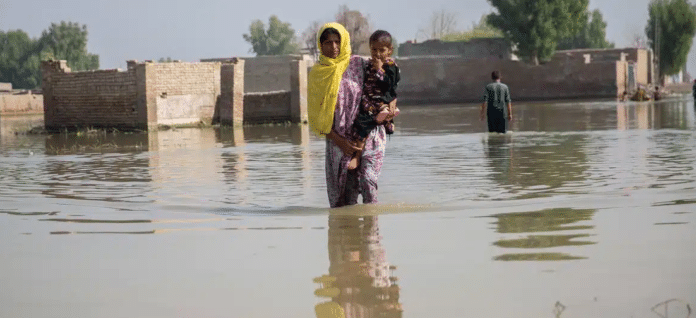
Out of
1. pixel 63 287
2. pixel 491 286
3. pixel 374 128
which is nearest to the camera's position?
pixel 491 286

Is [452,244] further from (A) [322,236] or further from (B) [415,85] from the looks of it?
(B) [415,85]

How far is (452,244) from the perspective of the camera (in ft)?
19.4

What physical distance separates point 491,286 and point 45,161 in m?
12.0

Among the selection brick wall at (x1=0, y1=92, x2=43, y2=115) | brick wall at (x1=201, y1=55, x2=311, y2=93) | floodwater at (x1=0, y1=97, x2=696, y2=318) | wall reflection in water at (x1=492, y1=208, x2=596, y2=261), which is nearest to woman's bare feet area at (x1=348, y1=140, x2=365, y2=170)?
floodwater at (x1=0, y1=97, x2=696, y2=318)

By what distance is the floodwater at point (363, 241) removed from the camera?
4461mm

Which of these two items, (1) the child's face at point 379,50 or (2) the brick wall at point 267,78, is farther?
(2) the brick wall at point 267,78

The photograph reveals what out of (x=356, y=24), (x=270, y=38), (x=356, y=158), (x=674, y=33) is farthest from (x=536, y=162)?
(x=270, y=38)

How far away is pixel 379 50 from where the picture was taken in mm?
7223

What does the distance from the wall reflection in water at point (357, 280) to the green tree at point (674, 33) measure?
63318 mm

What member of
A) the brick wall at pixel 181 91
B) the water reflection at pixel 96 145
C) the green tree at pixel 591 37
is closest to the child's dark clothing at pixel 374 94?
the water reflection at pixel 96 145

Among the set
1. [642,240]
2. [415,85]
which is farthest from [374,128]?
[415,85]

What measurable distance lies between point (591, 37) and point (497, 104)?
7928cm

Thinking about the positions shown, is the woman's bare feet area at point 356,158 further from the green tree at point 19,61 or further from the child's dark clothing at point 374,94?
the green tree at point 19,61

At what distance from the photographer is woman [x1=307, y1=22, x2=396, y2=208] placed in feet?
23.7
